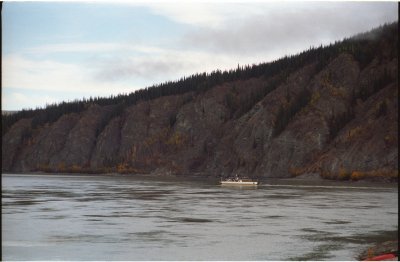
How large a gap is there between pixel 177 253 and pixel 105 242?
5.96 meters

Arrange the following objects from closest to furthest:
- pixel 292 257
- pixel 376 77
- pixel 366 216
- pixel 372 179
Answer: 1. pixel 292 257
2. pixel 366 216
3. pixel 372 179
4. pixel 376 77

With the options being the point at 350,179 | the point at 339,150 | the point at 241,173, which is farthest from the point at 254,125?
the point at 350,179

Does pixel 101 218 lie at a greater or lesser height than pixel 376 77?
lesser

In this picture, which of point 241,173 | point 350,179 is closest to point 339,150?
point 350,179

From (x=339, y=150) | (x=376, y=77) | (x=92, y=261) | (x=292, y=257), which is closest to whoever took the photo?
(x=92, y=261)

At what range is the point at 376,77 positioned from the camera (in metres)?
183

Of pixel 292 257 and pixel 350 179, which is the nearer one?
pixel 292 257

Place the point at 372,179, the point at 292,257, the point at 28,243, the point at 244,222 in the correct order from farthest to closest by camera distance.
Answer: the point at 372,179, the point at 244,222, the point at 28,243, the point at 292,257

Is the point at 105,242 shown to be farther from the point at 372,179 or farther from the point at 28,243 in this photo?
the point at 372,179

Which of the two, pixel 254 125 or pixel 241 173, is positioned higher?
pixel 254 125

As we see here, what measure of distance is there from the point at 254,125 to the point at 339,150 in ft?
138

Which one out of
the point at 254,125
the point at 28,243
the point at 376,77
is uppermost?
the point at 376,77

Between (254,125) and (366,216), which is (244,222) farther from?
(254,125)

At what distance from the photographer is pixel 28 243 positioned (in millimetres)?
32875
